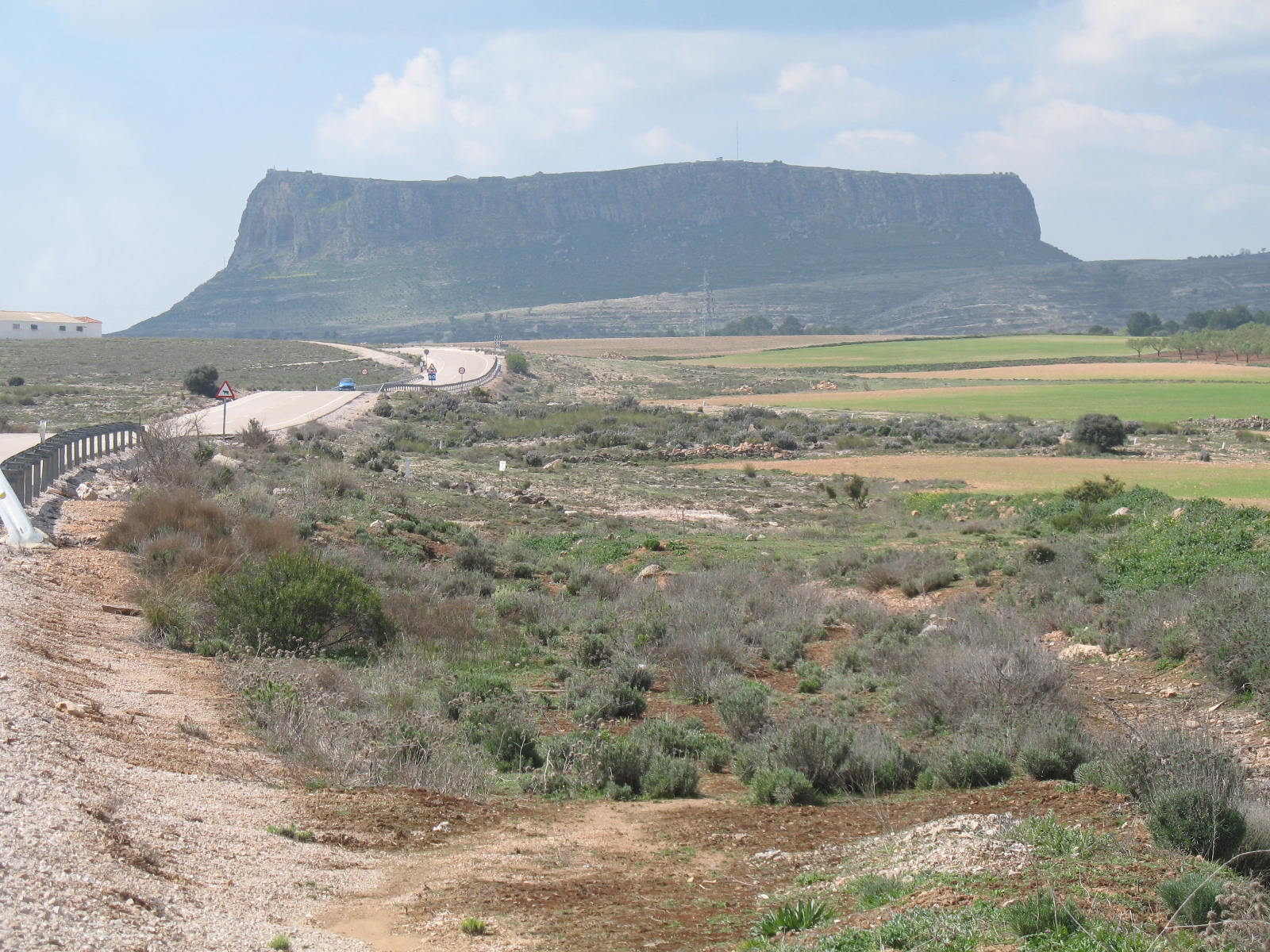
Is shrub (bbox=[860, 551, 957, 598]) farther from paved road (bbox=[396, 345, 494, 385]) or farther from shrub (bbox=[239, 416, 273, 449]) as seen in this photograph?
paved road (bbox=[396, 345, 494, 385])

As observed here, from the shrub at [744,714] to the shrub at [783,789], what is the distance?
2.36 m

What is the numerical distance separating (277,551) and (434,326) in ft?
595

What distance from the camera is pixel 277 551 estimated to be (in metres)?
16.7

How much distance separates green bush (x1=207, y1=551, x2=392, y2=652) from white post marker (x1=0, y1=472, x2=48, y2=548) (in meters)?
2.84

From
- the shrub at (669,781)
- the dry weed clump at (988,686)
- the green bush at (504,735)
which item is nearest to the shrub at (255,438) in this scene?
the green bush at (504,735)

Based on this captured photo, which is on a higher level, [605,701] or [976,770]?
[976,770]

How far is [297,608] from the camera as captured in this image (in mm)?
13703

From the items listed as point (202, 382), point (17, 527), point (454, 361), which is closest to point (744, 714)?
point (17, 527)

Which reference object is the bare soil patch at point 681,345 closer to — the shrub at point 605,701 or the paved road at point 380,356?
the paved road at point 380,356

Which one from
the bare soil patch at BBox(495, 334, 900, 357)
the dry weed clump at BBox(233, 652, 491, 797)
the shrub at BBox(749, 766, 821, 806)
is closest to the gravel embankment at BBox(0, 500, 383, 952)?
the dry weed clump at BBox(233, 652, 491, 797)

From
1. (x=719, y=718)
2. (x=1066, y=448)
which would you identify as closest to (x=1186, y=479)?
(x=1066, y=448)

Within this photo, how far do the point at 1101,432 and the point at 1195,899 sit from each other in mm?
46734

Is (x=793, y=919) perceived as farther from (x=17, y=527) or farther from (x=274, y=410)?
(x=274, y=410)

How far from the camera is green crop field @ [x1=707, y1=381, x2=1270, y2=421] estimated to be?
65.1 meters
